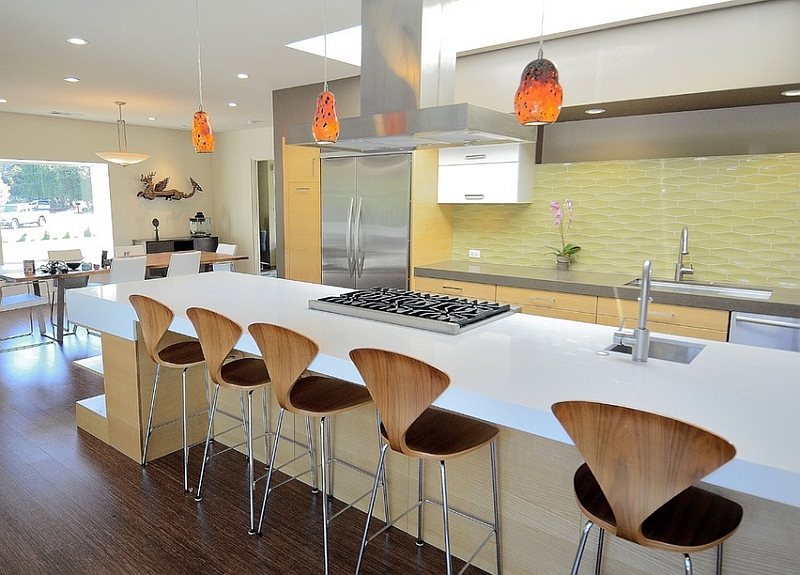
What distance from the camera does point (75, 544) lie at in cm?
230

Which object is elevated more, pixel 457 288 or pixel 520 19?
pixel 520 19

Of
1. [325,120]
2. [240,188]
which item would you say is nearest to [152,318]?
[325,120]

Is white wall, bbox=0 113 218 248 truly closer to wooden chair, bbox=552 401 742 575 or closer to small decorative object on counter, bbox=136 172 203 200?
small decorative object on counter, bbox=136 172 203 200

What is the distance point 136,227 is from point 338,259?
17.4 feet

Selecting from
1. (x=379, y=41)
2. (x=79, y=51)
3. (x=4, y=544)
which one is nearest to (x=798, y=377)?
(x=379, y=41)

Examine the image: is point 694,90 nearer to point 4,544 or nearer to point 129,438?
point 129,438

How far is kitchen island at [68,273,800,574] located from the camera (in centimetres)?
136

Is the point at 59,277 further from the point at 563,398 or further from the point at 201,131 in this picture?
the point at 563,398

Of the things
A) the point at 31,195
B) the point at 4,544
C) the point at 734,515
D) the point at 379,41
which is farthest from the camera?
the point at 31,195

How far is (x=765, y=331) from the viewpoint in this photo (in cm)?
300

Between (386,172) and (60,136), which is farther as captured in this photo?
(60,136)

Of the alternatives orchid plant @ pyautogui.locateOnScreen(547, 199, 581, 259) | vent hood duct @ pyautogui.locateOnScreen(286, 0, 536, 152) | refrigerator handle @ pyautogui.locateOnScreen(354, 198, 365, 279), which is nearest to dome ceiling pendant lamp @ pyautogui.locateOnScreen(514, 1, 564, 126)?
vent hood duct @ pyautogui.locateOnScreen(286, 0, 536, 152)

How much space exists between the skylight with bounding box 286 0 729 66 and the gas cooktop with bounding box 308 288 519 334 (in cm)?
140

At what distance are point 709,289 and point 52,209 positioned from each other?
27.6ft
